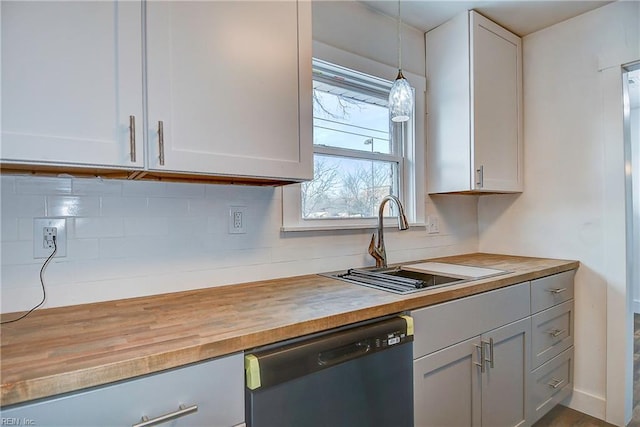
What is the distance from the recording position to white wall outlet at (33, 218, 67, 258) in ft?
3.75

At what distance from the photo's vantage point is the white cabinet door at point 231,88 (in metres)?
1.07

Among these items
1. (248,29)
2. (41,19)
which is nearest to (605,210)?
(248,29)

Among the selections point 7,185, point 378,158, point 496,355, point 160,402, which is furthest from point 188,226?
point 496,355

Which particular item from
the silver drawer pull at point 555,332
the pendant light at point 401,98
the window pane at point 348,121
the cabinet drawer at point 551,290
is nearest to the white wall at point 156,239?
the window pane at point 348,121

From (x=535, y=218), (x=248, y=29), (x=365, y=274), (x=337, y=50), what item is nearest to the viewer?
(x=248, y=29)

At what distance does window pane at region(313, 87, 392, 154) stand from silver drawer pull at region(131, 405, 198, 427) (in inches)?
54.7

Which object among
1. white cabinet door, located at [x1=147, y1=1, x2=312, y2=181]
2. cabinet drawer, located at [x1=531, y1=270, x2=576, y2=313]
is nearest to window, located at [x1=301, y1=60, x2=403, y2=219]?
white cabinet door, located at [x1=147, y1=1, x2=312, y2=181]

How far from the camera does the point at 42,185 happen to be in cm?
116

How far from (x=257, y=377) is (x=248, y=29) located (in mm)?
1131

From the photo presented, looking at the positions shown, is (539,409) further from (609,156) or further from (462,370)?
(609,156)

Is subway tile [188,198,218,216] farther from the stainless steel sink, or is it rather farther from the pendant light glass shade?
the pendant light glass shade

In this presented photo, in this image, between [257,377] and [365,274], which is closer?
[257,377]

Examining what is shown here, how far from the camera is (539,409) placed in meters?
1.92

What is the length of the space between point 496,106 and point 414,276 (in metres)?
1.22
